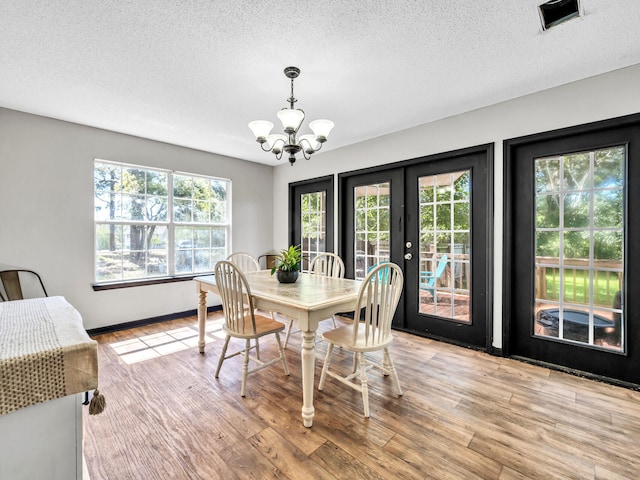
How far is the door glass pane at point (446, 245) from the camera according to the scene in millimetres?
3180

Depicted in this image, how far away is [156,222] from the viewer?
397cm

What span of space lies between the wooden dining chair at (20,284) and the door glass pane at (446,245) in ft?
13.4

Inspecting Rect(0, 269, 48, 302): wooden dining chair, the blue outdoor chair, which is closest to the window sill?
Rect(0, 269, 48, 302): wooden dining chair

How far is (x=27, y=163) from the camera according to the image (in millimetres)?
3059

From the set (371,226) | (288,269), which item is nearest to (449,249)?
(371,226)

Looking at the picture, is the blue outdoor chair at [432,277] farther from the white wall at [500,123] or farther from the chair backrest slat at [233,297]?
the chair backrest slat at [233,297]

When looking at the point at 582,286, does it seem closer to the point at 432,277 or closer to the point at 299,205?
the point at 432,277

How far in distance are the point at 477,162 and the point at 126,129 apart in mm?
3895

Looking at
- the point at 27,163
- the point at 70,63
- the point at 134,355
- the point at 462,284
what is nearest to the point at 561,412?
the point at 462,284

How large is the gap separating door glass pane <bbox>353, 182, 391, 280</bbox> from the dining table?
1208 millimetres

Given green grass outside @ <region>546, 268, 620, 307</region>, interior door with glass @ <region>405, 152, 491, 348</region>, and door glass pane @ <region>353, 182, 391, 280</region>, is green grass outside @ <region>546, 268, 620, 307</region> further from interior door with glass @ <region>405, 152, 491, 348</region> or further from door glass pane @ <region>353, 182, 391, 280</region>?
door glass pane @ <region>353, 182, 391, 280</region>

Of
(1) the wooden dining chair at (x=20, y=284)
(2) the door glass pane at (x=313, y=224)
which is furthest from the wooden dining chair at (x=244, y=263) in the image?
(1) the wooden dining chair at (x=20, y=284)

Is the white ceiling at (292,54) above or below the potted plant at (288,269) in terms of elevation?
above

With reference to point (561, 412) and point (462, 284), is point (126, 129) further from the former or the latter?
point (561, 412)
